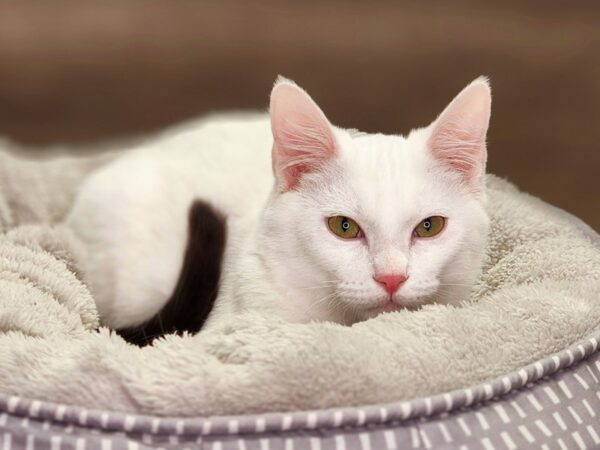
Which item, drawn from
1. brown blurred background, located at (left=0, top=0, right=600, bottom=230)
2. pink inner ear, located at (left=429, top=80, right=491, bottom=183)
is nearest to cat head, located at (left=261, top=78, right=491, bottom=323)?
pink inner ear, located at (left=429, top=80, right=491, bottom=183)

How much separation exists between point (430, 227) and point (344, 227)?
4.4 inches

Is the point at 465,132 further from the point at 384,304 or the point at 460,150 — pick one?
the point at 384,304

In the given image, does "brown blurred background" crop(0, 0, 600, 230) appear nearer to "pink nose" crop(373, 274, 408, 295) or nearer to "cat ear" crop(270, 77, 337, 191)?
"cat ear" crop(270, 77, 337, 191)

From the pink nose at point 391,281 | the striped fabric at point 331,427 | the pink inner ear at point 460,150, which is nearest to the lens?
the striped fabric at point 331,427

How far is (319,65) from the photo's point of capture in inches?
75.6

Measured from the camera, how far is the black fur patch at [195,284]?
3.78 feet

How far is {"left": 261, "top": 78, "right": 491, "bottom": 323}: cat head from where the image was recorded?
932 mm

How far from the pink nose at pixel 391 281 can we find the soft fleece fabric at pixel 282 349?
0.11 feet

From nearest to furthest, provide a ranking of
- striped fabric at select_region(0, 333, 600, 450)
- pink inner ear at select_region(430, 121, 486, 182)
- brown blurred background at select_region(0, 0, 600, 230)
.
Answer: striped fabric at select_region(0, 333, 600, 450) → pink inner ear at select_region(430, 121, 486, 182) → brown blurred background at select_region(0, 0, 600, 230)

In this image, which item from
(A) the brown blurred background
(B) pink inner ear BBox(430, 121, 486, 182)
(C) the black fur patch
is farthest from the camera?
(A) the brown blurred background

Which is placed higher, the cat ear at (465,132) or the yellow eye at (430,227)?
the cat ear at (465,132)

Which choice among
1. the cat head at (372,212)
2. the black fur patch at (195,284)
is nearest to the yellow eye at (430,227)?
the cat head at (372,212)

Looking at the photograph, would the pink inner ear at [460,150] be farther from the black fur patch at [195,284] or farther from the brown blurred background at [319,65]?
the brown blurred background at [319,65]

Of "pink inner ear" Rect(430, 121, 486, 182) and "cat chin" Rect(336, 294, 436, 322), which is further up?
"pink inner ear" Rect(430, 121, 486, 182)
